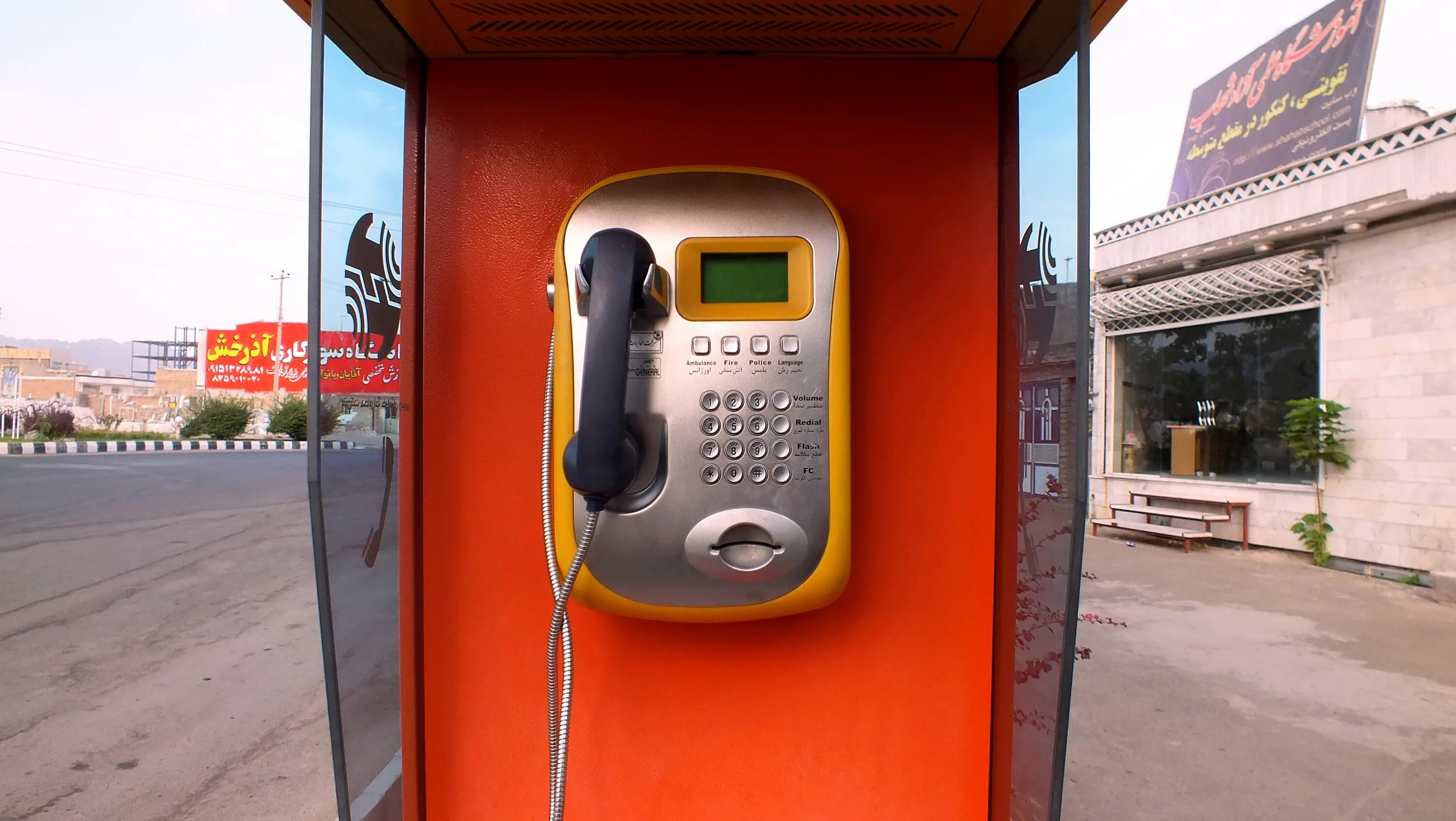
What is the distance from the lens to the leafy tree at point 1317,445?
6.14m

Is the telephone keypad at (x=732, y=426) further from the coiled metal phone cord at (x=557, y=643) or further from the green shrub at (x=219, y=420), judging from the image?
the green shrub at (x=219, y=420)

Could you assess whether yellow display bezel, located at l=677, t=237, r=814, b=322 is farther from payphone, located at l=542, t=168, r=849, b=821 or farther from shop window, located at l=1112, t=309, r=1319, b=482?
shop window, located at l=1112, t=309, r=1319, b=482

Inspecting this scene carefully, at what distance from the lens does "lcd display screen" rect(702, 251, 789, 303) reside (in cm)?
88

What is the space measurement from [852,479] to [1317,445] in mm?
6835

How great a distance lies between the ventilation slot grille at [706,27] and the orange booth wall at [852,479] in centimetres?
4

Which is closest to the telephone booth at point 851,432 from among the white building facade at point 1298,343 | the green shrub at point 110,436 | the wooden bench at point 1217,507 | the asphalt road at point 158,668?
the asphalt road at point 158,668

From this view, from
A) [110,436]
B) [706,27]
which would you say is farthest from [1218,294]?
[110,436]

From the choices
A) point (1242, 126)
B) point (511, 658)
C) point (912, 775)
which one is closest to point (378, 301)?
point (511, 658)

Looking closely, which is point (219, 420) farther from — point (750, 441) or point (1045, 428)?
point (1045, 428)

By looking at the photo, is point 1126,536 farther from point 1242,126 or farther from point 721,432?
point 721,432

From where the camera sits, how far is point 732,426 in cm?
84

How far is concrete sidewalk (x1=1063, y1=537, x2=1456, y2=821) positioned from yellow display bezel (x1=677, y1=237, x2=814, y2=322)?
7.39ft

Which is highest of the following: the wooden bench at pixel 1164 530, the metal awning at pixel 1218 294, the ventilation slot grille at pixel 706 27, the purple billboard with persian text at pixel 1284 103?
the purple billboard with persian text at pixel 1284 103

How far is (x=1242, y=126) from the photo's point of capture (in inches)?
350
